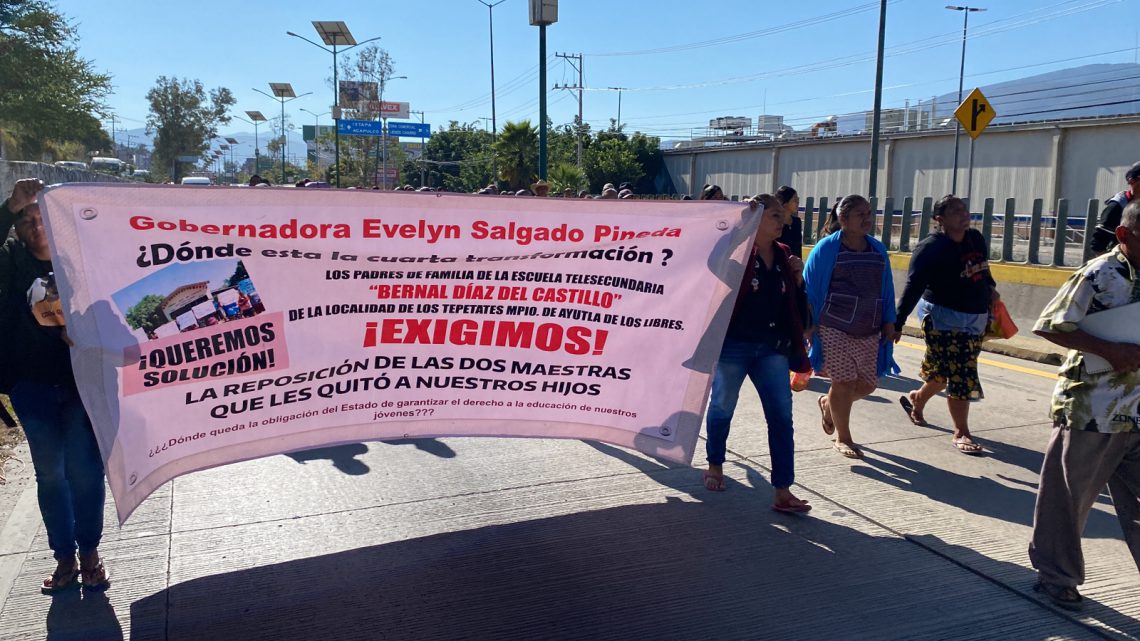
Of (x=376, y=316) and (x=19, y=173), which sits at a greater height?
(x=19, y=173)

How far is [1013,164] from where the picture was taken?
117 feet

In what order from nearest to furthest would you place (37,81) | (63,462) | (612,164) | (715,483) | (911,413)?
(63,462) < (715,483) < (911,413) < (37,81) < (612,164)

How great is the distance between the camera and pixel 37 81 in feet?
111

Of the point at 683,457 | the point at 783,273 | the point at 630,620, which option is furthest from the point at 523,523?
the point at 783,273

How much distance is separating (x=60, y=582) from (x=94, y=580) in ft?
0.48

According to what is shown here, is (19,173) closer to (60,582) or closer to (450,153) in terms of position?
(60,582)

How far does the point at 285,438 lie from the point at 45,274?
1.27 metres

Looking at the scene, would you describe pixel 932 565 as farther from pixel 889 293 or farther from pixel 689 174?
pixel 689 174

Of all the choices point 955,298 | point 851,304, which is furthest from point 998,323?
point 851,304

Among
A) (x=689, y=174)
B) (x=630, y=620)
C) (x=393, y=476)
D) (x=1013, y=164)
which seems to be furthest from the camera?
(x=689, y=174)

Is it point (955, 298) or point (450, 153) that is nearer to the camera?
point (955, 298)

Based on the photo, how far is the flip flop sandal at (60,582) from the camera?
4.32 metres

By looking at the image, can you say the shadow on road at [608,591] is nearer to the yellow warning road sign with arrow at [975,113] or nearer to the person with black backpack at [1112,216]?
the person with black backpack at [1112,216]

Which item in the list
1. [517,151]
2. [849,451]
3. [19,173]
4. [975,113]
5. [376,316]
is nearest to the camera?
[376,316]
